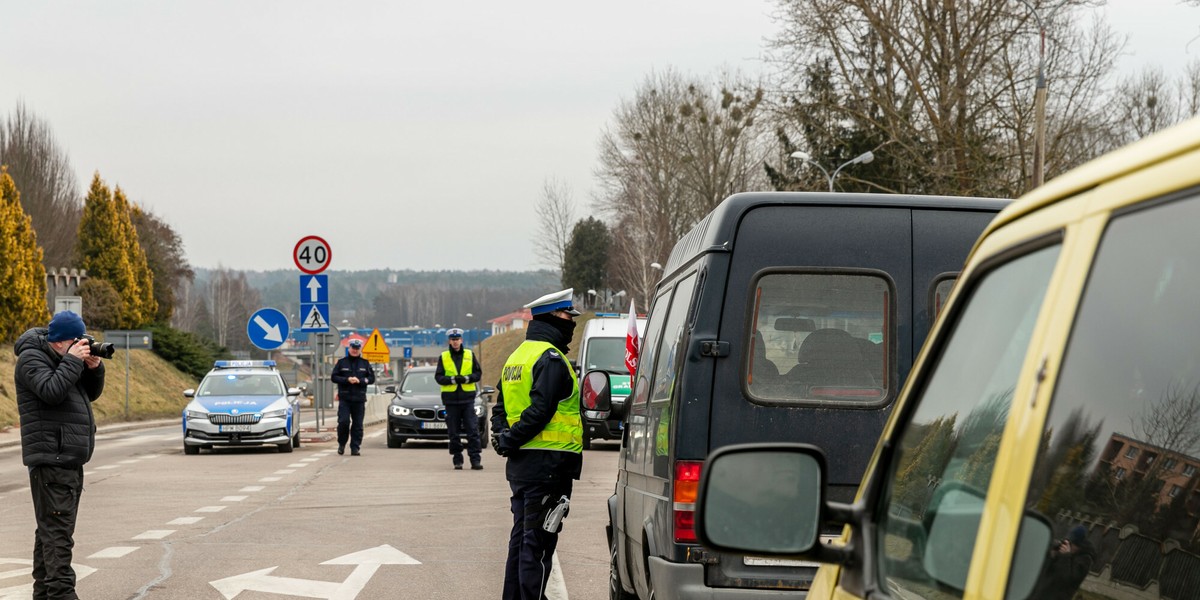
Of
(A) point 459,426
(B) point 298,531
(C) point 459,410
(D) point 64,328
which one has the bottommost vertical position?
(B) point 298,531

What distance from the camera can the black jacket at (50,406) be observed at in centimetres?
849

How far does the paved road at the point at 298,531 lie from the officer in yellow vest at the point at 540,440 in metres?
1.41

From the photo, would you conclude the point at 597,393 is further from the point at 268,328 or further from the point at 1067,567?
the point at 268,328

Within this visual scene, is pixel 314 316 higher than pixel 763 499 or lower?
higher

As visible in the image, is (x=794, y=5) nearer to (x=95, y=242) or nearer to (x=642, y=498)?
(x=642, y=498)

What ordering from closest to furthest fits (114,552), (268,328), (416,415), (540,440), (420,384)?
(540,440), (114,552), (416,415), (420,384), (268,328)

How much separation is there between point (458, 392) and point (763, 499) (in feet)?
58.0

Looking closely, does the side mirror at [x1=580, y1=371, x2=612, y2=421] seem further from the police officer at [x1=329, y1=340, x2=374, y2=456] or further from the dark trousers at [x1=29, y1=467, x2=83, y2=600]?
the police officer at [x1=329, y1=340, x2=374, y2=456]

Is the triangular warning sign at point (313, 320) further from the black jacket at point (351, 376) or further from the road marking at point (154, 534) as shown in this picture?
the road marking at point (154, 534)

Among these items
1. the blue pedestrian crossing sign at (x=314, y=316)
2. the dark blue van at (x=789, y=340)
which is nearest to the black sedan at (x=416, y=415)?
the blue pedestrian crossing sign at (x=314, y=316)

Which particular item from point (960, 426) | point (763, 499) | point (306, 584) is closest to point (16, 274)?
point (306, 584)

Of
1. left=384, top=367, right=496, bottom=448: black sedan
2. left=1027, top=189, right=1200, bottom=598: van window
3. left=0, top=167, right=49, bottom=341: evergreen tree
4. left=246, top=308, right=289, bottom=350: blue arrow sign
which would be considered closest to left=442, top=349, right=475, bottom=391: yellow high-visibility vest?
left=384, top=367, right=496, bottom=448: black sedan

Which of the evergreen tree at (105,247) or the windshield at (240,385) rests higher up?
the evergreen tree at (105,247)

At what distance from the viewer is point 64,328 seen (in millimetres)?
8672
